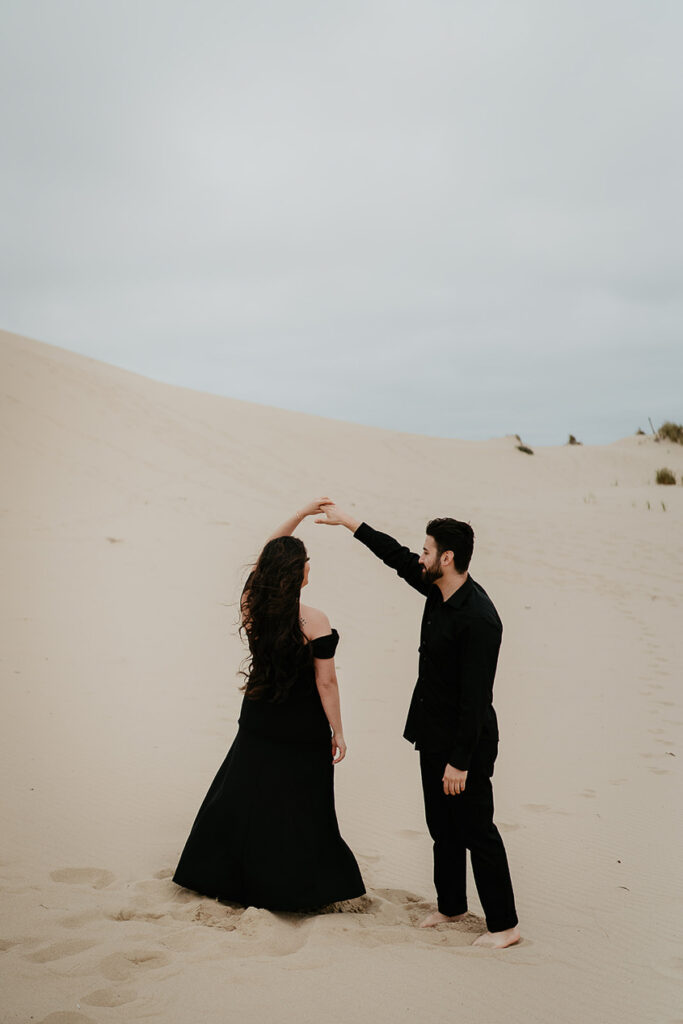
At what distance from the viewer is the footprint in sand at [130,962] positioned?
9.02 ft

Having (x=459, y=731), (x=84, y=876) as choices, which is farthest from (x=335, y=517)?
(x=84, y=876)

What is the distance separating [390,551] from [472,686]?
81 centimetres

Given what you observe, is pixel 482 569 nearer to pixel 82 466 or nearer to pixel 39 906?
pixel 82 466

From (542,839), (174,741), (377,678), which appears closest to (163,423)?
(377,678)

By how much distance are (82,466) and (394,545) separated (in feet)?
42.9

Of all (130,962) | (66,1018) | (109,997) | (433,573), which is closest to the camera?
(66,1018)

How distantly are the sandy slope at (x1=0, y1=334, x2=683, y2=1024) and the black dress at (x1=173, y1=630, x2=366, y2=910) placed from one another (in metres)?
0.13

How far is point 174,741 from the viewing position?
5902 millimetres

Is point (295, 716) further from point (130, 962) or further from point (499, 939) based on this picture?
point (499, 939)

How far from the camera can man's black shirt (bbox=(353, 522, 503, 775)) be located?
10.5ft

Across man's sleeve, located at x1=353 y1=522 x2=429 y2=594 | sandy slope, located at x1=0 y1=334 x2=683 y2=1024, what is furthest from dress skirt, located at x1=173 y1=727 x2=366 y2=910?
man's sleeve, located at x1=353 y1=522 x2=429 y2=594

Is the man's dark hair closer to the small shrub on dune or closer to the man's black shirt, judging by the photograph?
the man's black shirt

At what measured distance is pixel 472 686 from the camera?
3.21 m

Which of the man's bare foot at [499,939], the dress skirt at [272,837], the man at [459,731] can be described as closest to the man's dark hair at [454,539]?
the man at [459,731]
